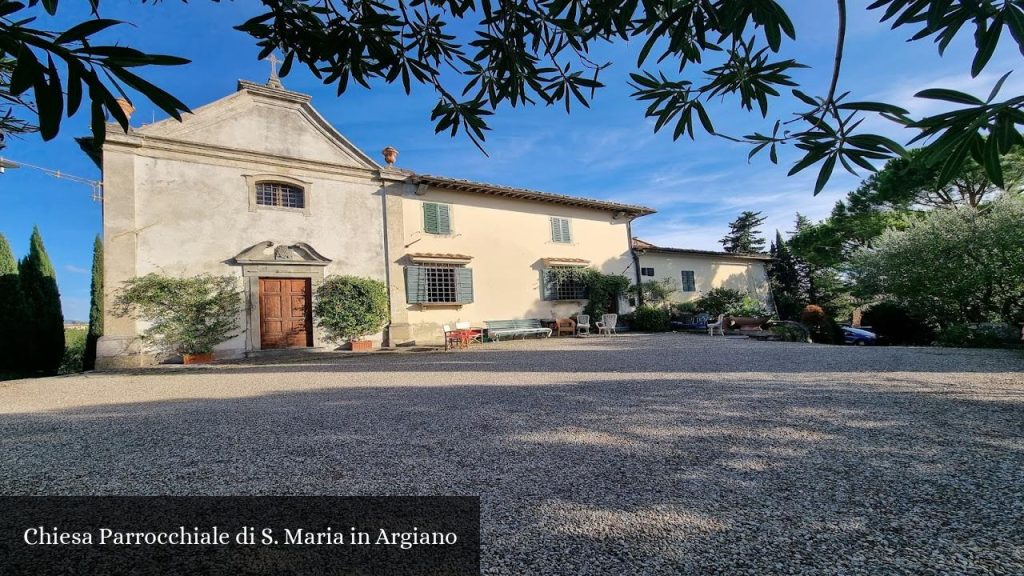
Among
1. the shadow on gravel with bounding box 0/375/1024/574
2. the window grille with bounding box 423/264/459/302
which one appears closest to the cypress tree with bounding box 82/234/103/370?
the shadow on gravel with bounding box 0/375/1024/574

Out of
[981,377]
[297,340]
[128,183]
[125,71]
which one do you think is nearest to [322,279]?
[297,340]

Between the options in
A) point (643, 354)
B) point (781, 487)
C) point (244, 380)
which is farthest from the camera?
point (643, 354)

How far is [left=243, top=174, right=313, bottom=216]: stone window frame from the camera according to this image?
34.0 ft

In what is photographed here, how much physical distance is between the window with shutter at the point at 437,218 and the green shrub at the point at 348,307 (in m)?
2.50

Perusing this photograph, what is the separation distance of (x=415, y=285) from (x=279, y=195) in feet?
14.2

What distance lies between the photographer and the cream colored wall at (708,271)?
17.0 meters

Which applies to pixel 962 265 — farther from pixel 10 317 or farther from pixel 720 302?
pixel 10 317

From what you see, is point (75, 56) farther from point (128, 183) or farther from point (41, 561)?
point (128, 183)

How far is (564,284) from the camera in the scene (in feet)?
49.0

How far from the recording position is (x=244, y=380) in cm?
664

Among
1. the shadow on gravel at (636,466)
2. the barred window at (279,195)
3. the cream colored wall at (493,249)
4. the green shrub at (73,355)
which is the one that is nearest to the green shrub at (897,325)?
the cream colored wall at (493,249)

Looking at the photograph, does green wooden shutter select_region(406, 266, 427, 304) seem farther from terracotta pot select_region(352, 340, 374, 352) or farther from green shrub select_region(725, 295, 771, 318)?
green shrub select_region(725, 295, 771, 318)

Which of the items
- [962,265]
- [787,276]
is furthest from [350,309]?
[787,276]

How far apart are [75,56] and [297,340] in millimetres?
10875
